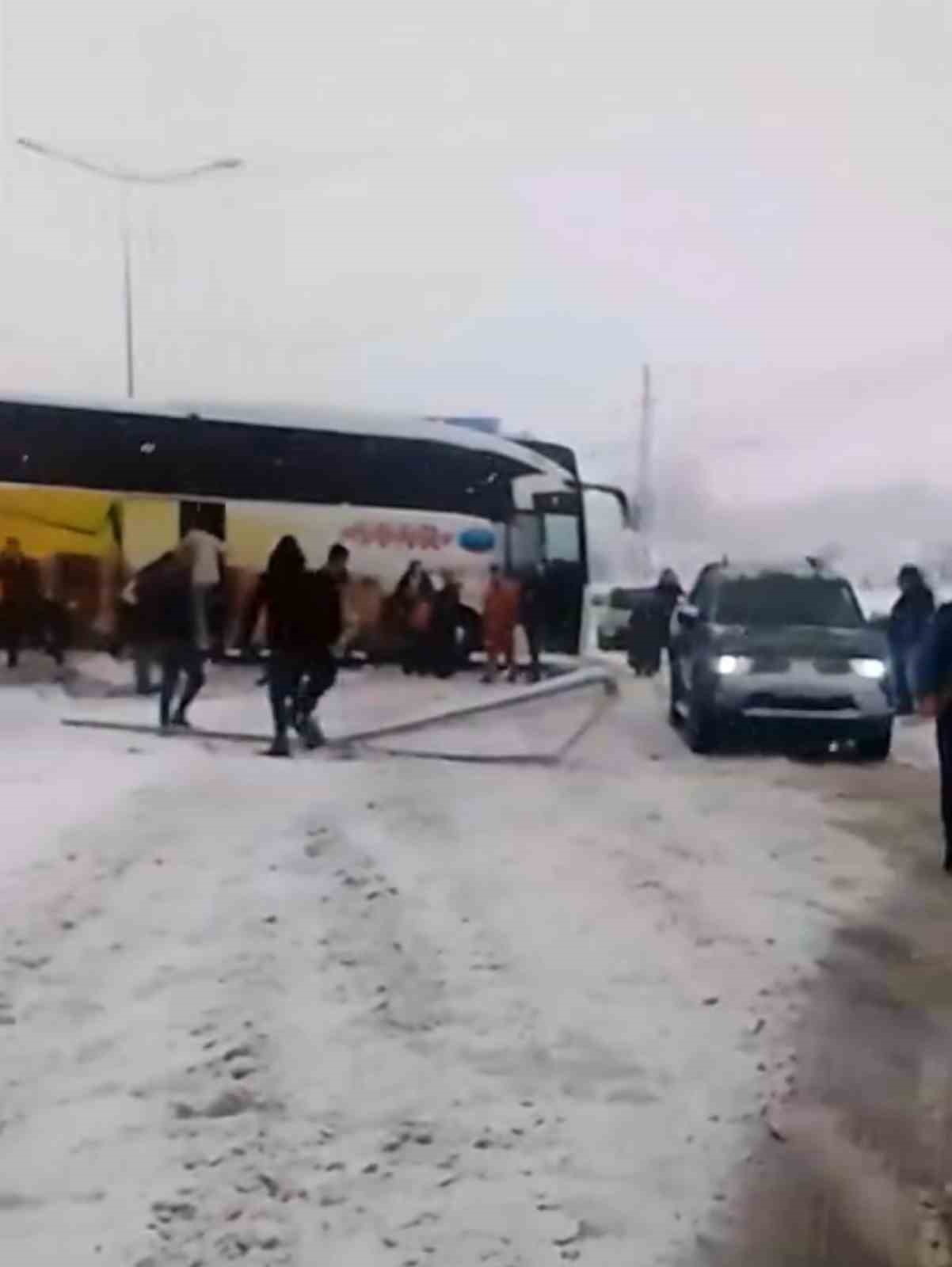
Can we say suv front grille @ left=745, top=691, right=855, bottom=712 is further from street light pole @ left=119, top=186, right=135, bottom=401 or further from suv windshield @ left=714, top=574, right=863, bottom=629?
street light pole @ left=119, top=186, right=135, bottom=401

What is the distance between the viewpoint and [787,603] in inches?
67.9

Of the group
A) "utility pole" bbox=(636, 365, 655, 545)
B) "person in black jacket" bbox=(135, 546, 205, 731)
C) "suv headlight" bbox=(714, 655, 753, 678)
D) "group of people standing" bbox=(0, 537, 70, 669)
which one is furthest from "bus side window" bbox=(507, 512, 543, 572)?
"group of people standing" bbox=(0, 537, 70, 669)

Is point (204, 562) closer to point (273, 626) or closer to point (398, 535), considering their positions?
point (273, 626)

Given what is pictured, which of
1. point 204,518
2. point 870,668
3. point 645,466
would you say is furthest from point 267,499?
point 870,668

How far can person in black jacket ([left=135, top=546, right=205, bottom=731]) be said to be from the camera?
1.64 metres

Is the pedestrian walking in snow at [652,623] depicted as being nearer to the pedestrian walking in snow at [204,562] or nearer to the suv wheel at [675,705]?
the suv wheel at [675,705]

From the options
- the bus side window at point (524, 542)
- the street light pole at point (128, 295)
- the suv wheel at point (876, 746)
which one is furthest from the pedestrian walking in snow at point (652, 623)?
the street light pole at point (128, 295)

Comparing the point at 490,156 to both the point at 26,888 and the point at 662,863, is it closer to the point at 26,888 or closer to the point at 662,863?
the point at 662,863

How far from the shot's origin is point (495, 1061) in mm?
1535

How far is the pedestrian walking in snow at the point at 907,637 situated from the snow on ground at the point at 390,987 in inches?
6.6

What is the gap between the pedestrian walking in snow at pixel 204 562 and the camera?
1.64m

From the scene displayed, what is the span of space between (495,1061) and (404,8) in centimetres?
115

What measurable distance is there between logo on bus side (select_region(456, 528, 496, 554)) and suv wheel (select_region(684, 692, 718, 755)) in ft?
0.91

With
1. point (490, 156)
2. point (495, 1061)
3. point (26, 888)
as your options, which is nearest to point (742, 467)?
point (490, 156)
